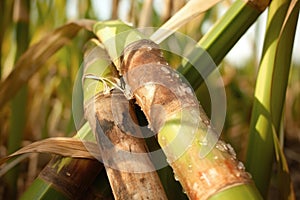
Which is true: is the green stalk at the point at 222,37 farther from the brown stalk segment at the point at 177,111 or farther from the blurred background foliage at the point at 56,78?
the blurred background foliage at the point at 56,78

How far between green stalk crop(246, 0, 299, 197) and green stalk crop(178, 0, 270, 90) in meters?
0.02

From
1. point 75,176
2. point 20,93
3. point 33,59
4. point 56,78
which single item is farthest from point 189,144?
point 56,78

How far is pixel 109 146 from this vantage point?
416 mm

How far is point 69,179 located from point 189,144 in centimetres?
16

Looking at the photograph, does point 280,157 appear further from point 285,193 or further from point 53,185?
point 53,185

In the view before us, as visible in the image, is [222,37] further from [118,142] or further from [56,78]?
[56,78]

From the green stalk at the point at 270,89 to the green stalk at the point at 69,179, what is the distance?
15 centimetres

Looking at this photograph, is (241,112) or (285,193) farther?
(241,112)

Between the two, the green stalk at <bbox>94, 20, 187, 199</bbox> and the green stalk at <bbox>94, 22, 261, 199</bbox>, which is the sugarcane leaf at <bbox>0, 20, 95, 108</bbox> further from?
the green stalk at <bbox>94, 22, 261, 199</bbox>

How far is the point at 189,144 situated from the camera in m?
0.34

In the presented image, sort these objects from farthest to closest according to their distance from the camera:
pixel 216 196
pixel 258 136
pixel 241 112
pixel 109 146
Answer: pixel 241 112, pixel 258 136, pixel 109 146, pixel 216 196

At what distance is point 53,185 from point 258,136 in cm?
19

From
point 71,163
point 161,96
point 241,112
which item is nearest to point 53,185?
point 71,163

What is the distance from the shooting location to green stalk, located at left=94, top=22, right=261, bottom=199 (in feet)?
1.05
